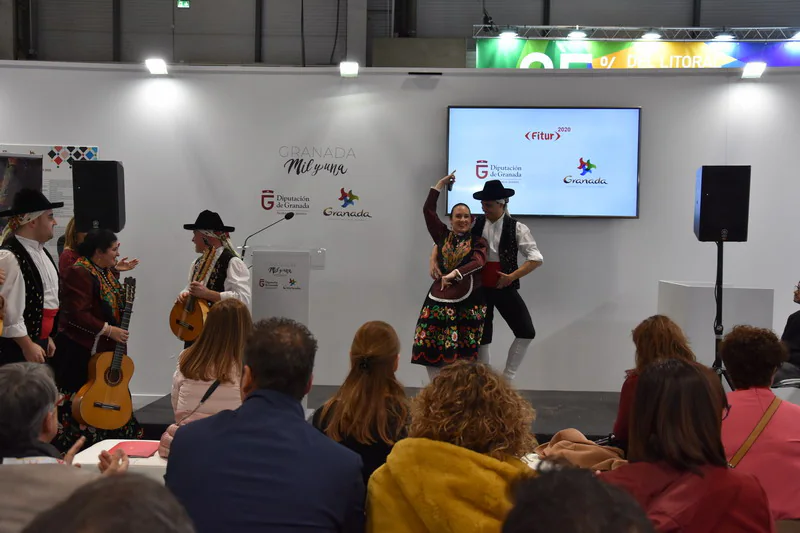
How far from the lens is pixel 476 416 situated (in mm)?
1654

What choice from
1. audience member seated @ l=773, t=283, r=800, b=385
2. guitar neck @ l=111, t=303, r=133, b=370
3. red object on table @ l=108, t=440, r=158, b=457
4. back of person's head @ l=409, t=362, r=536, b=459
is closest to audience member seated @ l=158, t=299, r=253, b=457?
red object on table @ l=108, t=440, r=158, b=457

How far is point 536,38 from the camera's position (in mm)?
7391

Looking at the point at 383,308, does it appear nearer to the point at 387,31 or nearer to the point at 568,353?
the point at 568,353

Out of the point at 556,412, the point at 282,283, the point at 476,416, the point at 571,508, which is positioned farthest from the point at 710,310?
the point at 571,508

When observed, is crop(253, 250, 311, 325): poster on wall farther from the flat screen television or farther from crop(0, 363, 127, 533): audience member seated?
crop(0, 363, 127, 533): audience member seated

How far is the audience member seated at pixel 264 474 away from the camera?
1511 millimetres

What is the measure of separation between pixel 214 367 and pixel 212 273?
1.86 metres

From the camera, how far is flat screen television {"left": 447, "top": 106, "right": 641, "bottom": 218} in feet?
19.2

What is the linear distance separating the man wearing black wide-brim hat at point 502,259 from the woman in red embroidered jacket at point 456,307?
0.24 metres

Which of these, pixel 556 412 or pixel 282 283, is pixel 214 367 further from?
pixel 556 412

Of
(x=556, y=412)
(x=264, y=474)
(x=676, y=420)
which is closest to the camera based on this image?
(x=264, y=474)

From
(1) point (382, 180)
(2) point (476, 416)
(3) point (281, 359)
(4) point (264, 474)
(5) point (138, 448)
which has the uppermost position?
(1) point (382, 180)

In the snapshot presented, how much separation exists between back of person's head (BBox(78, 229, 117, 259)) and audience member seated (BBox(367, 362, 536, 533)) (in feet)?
10.1

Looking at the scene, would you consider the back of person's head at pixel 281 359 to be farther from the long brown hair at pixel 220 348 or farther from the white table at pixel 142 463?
the long brown hair at pixel 220 348
